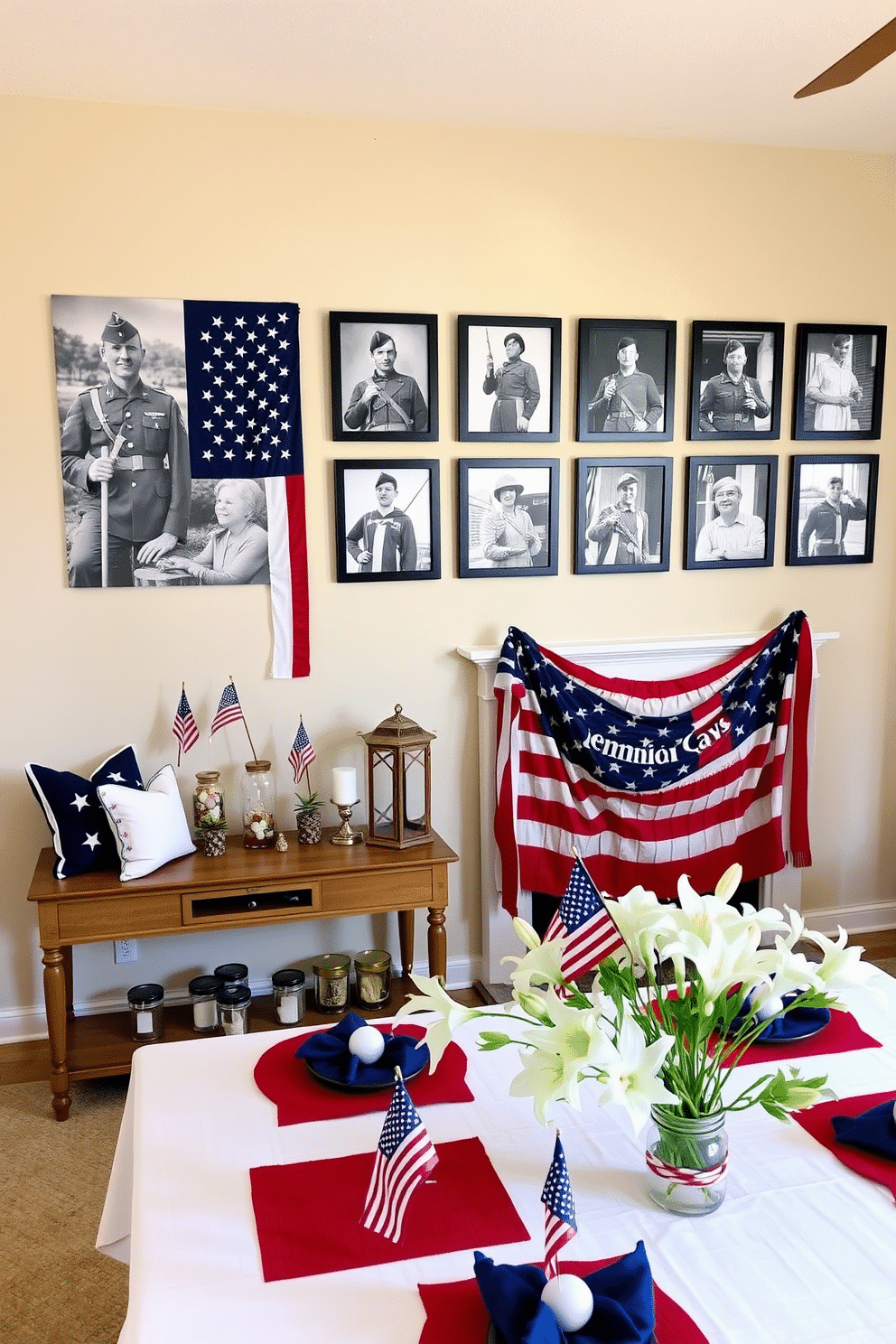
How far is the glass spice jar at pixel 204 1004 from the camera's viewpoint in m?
3.21

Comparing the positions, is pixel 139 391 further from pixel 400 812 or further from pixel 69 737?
pixel 400 812

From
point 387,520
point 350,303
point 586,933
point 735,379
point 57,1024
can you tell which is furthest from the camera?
point 735,379

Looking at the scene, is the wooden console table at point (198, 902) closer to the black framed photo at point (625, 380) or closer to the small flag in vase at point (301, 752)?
the small flag in vase at point (301, 752)

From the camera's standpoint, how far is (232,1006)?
3.20 meters

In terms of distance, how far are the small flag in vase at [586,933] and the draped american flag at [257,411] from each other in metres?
2.15

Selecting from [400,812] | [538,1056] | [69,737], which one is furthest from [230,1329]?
[69,737]

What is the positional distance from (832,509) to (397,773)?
6.24ft

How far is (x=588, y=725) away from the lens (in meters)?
3.66

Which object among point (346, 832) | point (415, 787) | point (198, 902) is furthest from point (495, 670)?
point (198, 902)

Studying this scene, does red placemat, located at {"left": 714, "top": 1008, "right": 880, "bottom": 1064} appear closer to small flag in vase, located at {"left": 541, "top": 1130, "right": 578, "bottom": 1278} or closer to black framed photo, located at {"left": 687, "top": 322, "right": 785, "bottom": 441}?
small flag in vase, located at {"left": 541, "top": 1130, "right": 578, "bottom": 1278}

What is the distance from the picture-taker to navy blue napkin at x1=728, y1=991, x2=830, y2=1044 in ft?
6.24

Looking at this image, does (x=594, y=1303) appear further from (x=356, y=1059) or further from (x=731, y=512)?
(x=731, y=512)

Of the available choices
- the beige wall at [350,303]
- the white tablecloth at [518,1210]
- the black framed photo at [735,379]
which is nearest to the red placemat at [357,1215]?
the white tablecloth at [518,1210]

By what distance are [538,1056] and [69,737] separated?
7.91ft
